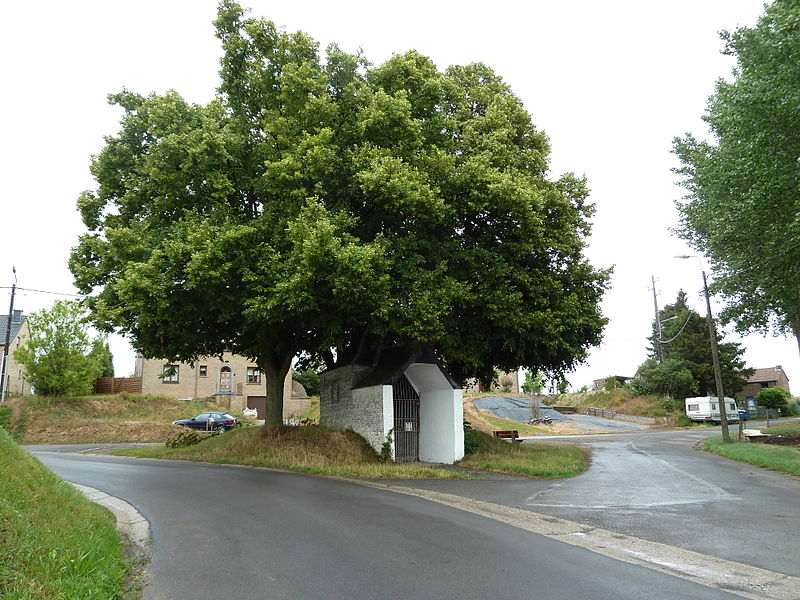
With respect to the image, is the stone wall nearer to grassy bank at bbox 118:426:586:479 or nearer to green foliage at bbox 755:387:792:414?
grassy bank at bbox 118:426:586:479

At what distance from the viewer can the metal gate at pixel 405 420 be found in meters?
20.6

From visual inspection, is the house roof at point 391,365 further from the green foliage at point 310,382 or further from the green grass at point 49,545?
the green foliage at point 310,382

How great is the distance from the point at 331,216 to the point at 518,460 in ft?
33.4

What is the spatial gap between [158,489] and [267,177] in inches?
339

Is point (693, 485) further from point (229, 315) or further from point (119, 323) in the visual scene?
point (119, 323)

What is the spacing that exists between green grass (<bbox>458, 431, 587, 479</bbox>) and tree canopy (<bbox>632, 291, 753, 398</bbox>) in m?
37.6

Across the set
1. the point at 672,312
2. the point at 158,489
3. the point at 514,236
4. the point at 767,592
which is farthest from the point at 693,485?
the point at 672,312

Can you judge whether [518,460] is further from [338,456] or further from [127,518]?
[127,518]

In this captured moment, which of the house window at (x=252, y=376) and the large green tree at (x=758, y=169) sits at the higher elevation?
the large green tree at (x=758, y=169)

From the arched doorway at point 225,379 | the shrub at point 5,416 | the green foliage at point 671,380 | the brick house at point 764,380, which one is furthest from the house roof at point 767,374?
the shrub at point 5,416

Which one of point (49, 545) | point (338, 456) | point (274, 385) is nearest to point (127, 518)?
point (49, 545)

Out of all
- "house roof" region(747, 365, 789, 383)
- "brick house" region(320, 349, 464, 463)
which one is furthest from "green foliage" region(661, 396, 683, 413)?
"brick house" region(320, 349, 464, 463)

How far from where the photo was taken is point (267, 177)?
16562mm

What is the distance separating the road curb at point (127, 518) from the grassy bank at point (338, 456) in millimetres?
6196
